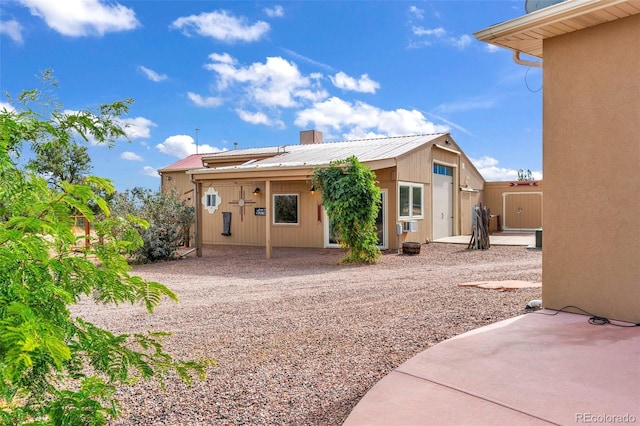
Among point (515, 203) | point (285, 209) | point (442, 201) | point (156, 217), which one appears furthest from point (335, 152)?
point (515, 203)

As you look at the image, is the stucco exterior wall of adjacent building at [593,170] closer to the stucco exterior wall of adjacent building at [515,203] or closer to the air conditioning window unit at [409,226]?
the air conditioning window unit at [409,226]

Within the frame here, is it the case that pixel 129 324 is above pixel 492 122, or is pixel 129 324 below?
below

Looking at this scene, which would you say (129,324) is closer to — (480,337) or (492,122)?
(480,337)

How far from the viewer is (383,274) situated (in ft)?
29.3

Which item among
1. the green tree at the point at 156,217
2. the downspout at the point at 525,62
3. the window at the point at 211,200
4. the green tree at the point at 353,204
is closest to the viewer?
the downspout at the point at 525,62

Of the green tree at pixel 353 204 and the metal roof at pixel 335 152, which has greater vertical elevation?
the metal roof at pixel 335 152

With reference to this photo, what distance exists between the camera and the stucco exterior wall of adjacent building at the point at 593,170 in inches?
163

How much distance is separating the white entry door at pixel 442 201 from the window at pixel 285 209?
16.1 feet

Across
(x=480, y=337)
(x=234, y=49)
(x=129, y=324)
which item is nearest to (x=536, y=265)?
(x=480, y=337)

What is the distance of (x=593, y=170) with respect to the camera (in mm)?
4371

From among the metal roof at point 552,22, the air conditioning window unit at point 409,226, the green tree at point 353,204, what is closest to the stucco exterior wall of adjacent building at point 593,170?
the metal roof at point 552,22

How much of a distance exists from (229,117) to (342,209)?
7.22 m

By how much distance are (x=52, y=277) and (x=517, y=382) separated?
106 inches

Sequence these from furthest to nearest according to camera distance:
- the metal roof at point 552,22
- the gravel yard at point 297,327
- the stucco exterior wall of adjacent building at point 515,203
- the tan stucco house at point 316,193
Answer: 1. the stucco exterior wall of adjacent building at point 515,203
2. the tan stucco house at point 316,193
3. the metal roof at point 552,22
4. the gravel yard at point 297,327
